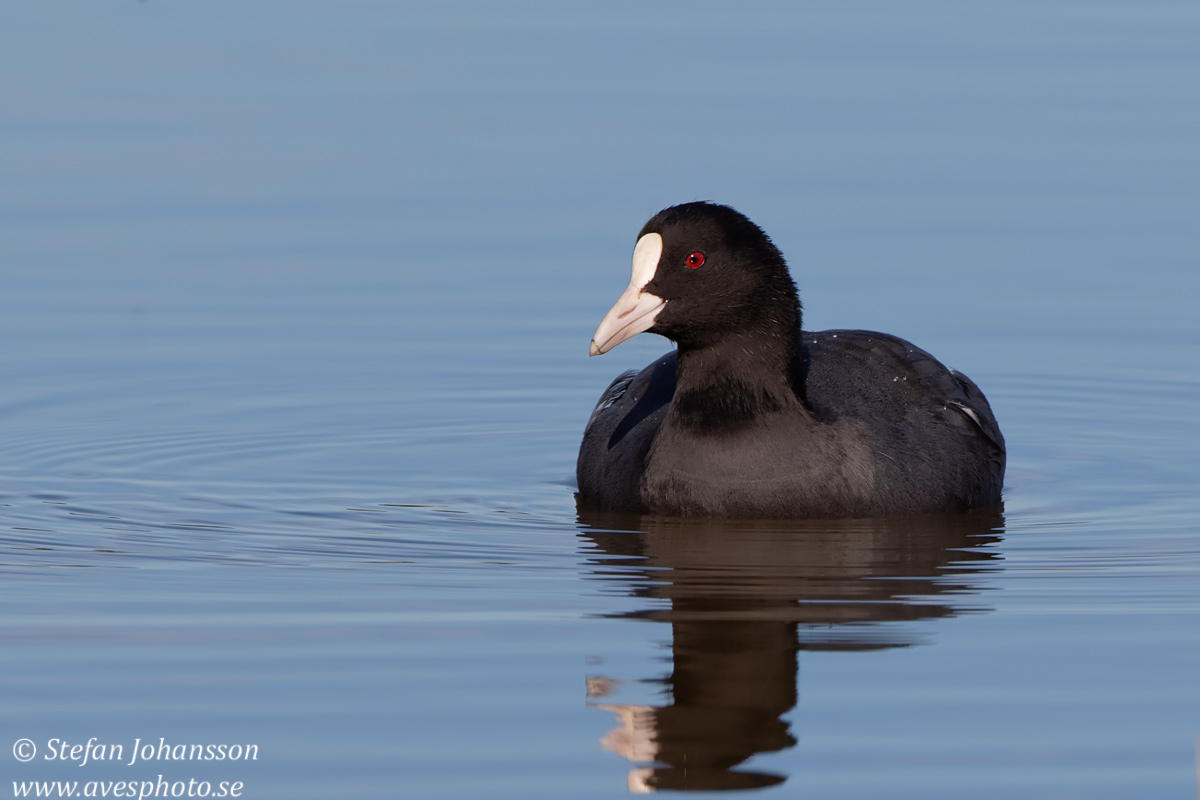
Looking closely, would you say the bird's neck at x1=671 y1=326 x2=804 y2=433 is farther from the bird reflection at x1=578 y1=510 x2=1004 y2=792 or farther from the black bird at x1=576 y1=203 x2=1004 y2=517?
the bird reflection at x1=578 y1=510 x2=1004 y2=792

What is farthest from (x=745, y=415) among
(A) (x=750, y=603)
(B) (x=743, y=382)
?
(A) (x=750, y=603)

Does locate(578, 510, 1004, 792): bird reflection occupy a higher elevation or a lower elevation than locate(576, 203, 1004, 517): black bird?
lower

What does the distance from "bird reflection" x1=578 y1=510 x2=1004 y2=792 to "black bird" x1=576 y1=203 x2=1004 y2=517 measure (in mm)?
110

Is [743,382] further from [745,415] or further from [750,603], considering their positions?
[750,603]

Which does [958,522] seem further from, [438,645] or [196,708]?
[196,708]

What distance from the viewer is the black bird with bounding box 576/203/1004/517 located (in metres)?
8.99

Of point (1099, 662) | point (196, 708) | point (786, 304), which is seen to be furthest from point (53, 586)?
point (1099, 662)

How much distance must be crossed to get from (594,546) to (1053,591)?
194 centimetres

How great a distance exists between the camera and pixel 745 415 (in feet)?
29.9

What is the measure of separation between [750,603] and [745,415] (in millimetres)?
1469

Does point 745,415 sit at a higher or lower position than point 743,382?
lower

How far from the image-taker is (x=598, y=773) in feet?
19.4

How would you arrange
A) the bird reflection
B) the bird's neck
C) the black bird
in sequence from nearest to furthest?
Answer: 1. the bird reflection
2. the black bird
3. the bird's neck

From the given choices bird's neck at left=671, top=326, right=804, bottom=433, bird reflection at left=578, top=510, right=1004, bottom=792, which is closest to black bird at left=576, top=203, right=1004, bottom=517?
bird's neck at left=671, top=326, right=804, bottom=433
